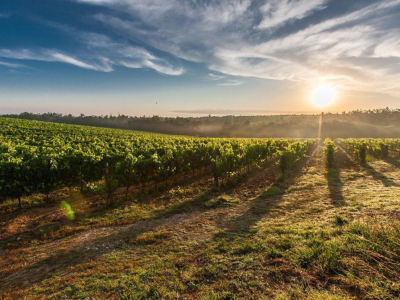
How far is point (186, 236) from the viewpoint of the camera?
6.80 metres

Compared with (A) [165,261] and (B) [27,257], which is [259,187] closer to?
(A) [165,261]

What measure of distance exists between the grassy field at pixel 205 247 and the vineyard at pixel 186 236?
0.03 metres

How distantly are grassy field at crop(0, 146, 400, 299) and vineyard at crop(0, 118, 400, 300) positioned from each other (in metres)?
0.03

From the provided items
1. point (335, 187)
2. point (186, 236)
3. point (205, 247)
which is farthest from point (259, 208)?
point (335, 187)

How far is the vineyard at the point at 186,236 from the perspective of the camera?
4.37m

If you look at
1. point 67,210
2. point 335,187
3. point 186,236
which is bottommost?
point 67,210

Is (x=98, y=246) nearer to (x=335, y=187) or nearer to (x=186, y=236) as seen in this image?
(x=186, y=236)

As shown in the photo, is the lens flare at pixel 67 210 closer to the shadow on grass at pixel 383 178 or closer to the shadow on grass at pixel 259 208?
the shadow on grass at pixel 259 208

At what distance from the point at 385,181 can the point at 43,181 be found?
2044cm

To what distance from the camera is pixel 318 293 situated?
4.01 m

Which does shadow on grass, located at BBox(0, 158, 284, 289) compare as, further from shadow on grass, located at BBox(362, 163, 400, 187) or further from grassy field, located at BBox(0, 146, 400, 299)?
shadow on grass, located at BBox(362, 163, 400, 187)

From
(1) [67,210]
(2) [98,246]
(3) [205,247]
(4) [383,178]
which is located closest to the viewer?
(3) [205,247]

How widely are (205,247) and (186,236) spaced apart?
990 millimetres

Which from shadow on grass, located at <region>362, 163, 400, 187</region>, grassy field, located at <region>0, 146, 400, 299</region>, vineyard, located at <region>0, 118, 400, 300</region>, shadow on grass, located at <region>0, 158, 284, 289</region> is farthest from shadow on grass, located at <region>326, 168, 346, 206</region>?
shadow on grass, located at <region>0, 158, 284, 289</region>
